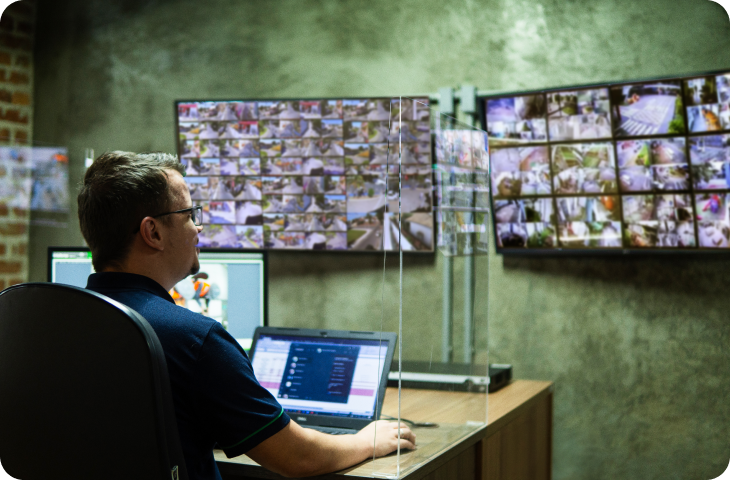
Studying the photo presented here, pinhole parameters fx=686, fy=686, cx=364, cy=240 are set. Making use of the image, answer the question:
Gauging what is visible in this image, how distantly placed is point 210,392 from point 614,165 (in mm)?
1859

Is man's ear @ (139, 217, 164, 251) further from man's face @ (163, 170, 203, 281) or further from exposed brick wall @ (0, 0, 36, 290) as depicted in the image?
exposed brick wall @ (0, 0, 36, 290)

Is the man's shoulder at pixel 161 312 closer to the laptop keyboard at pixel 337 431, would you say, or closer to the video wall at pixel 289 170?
the laptop keyboard at pixel 337 431

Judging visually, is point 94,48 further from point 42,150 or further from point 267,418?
point 267,418

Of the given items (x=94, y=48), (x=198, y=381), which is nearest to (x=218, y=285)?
(x=198, y=381)

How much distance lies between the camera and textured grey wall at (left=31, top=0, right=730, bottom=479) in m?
2.45

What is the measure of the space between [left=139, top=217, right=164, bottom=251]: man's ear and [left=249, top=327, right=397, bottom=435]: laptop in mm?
545

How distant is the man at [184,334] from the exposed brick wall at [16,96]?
235 centimetres

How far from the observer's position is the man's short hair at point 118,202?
121 cm

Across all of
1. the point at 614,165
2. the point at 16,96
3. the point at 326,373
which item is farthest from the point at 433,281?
the point at 16,96

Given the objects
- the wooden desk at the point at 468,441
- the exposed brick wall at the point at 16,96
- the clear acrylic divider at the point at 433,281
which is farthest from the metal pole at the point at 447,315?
the exposed brick wall at the point at 16,96

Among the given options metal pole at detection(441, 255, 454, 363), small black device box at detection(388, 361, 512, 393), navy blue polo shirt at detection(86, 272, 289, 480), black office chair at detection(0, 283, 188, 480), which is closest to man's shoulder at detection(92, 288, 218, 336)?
navy blue polo shirt at detection(86, 272, 289, 480)

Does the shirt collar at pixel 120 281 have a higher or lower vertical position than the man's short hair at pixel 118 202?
lower

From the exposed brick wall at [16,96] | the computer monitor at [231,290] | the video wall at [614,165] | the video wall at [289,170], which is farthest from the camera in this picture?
the exposed brick wall at [16,96]

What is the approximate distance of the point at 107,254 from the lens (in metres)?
1.23
